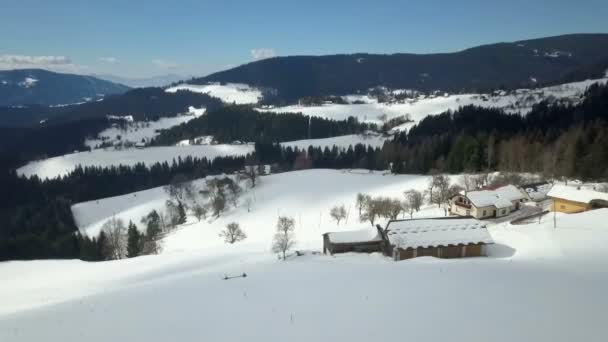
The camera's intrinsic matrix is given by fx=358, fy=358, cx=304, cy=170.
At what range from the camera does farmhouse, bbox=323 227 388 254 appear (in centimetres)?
3619

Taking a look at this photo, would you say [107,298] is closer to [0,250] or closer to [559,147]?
[0,250]

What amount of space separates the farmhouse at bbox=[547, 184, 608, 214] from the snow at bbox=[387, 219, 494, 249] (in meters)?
15.3

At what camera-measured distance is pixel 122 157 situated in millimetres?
184000

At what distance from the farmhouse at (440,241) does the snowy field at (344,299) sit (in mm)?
2138

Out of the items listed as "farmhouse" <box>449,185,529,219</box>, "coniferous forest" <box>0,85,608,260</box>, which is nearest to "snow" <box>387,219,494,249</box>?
"farmhouse" <box>449,185,529,219</box>

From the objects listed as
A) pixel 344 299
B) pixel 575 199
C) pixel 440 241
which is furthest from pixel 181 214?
pixel 575 199

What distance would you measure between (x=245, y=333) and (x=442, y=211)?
44511 mm

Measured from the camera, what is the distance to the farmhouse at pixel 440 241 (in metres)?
34.0

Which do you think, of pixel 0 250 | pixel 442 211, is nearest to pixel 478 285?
pixel 442 211

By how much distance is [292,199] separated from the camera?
252 feet

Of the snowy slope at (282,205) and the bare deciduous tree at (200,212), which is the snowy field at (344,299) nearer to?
the snowy slope at (282,205)

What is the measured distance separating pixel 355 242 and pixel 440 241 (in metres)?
8.21

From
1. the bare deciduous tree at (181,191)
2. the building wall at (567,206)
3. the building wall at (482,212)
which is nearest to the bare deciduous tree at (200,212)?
the bare deciduous tree at (181,191)

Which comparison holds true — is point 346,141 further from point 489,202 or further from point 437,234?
point 437,234
